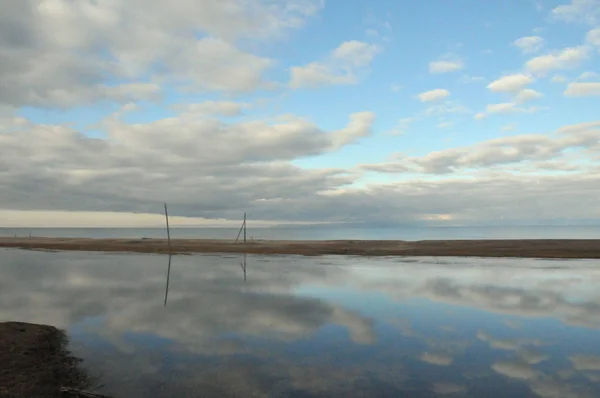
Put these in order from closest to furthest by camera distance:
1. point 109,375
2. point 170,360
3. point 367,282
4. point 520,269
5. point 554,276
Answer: point 109,375 < point 170,360 < point 367,282 < point 554,276 < point 520,269

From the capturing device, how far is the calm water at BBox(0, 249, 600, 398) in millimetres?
13727

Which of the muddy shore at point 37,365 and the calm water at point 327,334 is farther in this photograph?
the calm water at point 327,334

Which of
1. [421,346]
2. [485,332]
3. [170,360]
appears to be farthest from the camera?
[485,332]

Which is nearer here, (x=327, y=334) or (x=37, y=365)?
(x=37, y=365)

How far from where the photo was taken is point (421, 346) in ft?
59.7

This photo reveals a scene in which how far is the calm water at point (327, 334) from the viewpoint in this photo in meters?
13.7

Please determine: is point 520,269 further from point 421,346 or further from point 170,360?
point 170,360

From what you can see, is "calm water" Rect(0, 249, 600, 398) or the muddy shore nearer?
the muddy shore

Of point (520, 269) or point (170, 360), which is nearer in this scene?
point (170, 360)

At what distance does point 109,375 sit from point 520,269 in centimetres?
4875

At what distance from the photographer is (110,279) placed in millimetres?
41469

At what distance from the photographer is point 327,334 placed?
66.3 feet

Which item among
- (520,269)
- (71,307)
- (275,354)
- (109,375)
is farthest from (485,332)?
(520,269)

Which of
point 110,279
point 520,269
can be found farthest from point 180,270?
point 520,269
